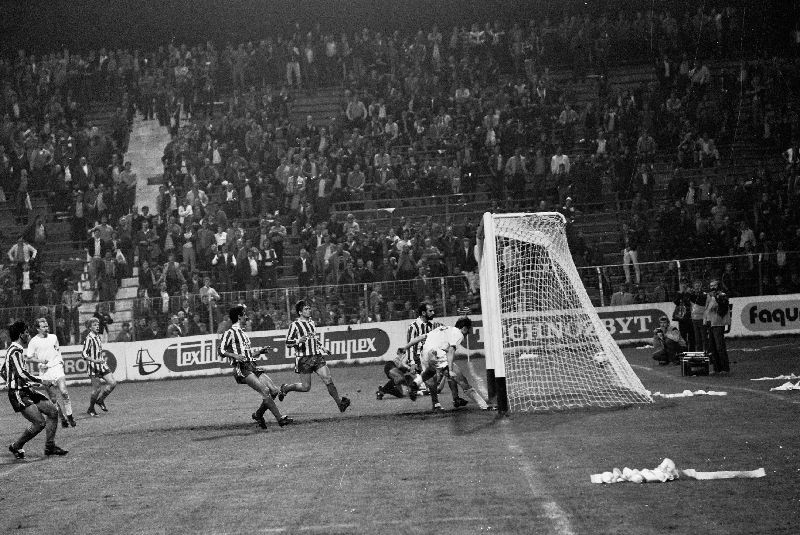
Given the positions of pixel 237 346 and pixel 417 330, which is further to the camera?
pixel 417 330

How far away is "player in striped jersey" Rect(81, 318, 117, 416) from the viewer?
20656mm

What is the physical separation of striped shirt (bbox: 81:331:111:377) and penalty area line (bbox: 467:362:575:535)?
10227 millimetres

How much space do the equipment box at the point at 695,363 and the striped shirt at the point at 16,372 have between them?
12.6 m

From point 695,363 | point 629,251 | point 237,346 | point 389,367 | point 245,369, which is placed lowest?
point 695,363

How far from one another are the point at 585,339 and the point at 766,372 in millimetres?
3713

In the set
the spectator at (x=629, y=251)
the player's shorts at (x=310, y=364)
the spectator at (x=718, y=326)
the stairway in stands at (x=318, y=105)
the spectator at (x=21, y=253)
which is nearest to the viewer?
the player's shorts at (x=310, y=364)

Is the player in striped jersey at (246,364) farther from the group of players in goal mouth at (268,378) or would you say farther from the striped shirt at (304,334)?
the striped shirt at (304,334)

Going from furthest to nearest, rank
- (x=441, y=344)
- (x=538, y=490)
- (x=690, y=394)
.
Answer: (x=441, y=344) → (x=690, y=394) → (x=538, y=490)

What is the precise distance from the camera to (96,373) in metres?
20.9

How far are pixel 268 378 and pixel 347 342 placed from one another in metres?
13.6

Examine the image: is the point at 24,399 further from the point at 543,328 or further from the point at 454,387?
the point at 543,328

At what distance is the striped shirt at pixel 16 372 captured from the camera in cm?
1395

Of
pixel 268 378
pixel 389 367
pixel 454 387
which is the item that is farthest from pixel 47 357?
pixel 454 387

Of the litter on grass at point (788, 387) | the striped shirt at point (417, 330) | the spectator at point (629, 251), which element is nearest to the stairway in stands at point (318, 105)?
the spectator at point (629, 251)
